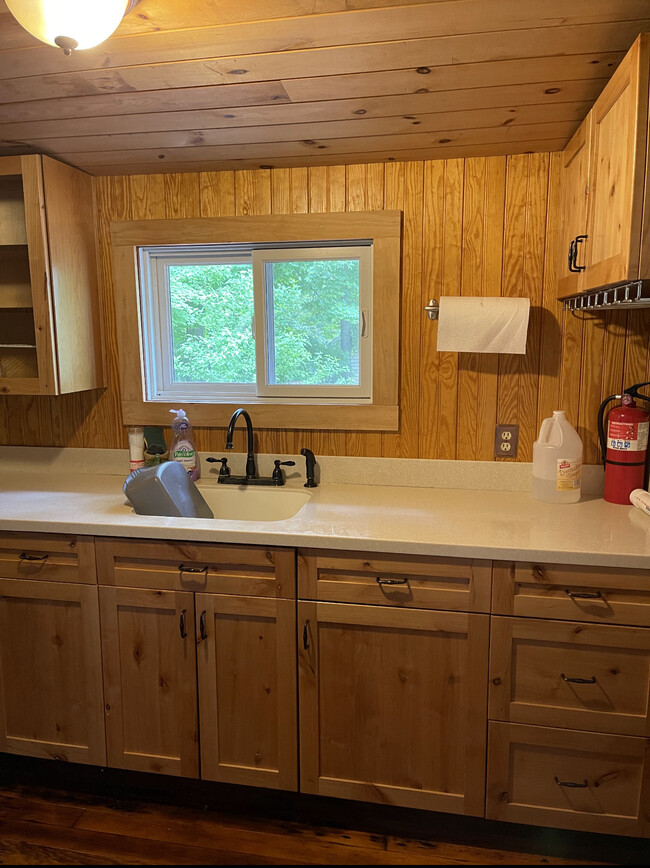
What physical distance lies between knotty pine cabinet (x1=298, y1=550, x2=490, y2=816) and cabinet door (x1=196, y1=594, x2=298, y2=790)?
0.05 m

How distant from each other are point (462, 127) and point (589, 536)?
1.18 meters

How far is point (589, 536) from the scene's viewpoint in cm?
163

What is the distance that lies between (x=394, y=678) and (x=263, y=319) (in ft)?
4.24

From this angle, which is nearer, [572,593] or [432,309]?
[572,593]

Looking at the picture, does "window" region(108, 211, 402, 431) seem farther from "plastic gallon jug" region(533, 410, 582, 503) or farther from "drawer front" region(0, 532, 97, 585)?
"drawer front" region(0, 532, 97, 585)

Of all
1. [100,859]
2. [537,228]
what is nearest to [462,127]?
[537,228]

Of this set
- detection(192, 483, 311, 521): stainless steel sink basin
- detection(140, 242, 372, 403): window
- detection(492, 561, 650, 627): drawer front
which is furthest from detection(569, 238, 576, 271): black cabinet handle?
detection(192, 483, 311, 521): stainless steel sink basin

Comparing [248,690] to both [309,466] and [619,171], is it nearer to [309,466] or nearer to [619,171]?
[309,466]

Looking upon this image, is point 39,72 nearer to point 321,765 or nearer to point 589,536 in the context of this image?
point 589,536

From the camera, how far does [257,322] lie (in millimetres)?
2287

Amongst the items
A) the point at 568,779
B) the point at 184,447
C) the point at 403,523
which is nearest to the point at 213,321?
the point at 184,447

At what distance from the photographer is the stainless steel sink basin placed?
2.17 m

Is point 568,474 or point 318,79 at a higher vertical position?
point 318,79

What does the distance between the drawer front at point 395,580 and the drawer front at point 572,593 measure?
5 centimetres
